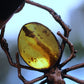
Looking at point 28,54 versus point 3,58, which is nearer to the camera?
point 28,54

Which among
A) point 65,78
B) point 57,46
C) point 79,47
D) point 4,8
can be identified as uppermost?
point 4,8

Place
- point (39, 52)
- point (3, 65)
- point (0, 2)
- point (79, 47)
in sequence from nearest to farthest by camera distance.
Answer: point (0, 2) < point (39, 52) < point (79, 47) < point (3, 65)

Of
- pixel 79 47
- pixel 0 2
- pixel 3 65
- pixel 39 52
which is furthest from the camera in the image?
pixel 3 65

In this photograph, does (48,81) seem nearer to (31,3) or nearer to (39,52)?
(39,52)

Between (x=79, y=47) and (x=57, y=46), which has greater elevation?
(x=57, y=46)

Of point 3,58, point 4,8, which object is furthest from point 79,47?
point 4,8

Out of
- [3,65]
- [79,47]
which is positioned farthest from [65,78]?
[3,65]
